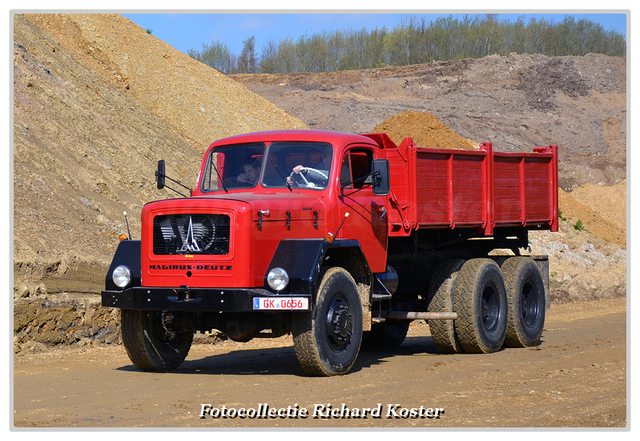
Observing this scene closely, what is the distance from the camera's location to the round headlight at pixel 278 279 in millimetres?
8250

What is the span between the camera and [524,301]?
13.1m

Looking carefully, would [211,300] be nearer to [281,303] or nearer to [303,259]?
[281,303]

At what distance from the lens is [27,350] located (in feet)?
36.7

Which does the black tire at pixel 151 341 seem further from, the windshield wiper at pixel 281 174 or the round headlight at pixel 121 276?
the windshield wiper at pixel 281 174

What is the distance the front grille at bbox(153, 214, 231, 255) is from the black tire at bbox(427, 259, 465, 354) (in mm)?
4266

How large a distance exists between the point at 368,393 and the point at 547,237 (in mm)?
20754

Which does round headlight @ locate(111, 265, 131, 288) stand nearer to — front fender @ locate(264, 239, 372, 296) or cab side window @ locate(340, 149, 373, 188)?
front fender @ locate(264, 239, 372, 296)

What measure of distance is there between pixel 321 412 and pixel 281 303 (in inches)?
71.9

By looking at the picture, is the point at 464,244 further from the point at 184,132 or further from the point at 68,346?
the point at 184,132

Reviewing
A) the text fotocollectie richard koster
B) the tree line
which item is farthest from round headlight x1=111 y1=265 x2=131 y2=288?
the tree line

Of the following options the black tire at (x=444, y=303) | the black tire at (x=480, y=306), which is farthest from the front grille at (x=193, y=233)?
the black tire at (x=480, y=306)

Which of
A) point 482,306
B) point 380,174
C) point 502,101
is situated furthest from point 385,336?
point 502,101

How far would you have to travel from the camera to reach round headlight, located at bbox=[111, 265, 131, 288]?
8.98 metres

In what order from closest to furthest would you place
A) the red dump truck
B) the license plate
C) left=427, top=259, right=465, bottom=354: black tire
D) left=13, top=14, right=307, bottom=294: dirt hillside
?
the license plate, the red dump truck, left=427, top=259, right=465, bottom=354: black tire, left=13, top=14, right=307, bottom=294: dirt hillside
